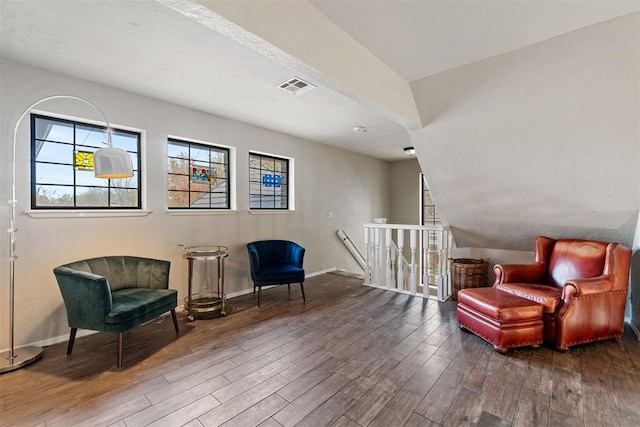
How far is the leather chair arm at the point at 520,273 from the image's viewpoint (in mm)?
3115

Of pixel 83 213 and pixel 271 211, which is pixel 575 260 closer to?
pixel 271 211

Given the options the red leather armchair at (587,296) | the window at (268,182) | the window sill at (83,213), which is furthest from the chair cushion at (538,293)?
the window sill at (83,213)

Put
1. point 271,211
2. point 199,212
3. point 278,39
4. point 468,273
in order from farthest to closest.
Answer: point 271,211 < point 468,273 < point 199,212 < point 278,39

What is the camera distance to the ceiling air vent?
2855 mm

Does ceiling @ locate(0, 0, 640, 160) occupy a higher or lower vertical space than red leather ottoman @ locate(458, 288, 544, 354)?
higher

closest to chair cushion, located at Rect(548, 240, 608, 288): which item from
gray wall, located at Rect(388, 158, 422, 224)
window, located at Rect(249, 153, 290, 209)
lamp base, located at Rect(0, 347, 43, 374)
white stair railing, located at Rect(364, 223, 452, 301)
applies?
white stair railing, located at Rect(364, 223, 452, 301)

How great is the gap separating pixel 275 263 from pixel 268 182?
1382 mm

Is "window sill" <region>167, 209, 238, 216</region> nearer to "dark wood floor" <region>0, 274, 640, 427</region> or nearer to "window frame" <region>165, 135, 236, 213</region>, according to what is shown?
"window frame" <region>165, 135, 236, 213</region>

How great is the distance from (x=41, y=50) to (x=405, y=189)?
6671 mm

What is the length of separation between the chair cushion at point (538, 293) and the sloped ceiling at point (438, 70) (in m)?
0.93

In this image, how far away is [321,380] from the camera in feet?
6.77

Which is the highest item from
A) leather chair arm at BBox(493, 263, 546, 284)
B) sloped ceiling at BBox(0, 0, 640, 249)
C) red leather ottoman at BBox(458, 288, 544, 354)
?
sloped ceiling at BBox(0, 0, 640, 249)

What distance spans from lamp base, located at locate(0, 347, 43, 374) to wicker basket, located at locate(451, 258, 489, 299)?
454 cm

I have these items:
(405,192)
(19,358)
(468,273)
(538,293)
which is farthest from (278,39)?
(405,192)
